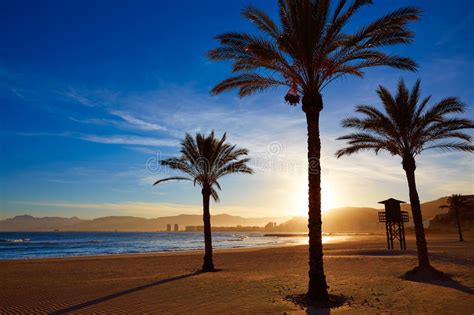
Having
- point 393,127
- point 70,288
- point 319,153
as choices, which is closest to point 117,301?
point 70,288

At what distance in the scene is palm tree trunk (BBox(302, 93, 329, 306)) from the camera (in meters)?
9.90

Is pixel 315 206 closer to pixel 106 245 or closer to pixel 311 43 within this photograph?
pixel 311 43

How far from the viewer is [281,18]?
10781mm

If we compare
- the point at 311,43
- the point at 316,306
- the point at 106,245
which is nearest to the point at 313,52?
the point at 311,43

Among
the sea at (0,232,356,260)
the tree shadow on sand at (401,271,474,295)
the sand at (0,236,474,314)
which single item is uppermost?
the tree shadow on sand at (401,271,474,295)

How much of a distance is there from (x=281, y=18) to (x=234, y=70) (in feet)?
8.26

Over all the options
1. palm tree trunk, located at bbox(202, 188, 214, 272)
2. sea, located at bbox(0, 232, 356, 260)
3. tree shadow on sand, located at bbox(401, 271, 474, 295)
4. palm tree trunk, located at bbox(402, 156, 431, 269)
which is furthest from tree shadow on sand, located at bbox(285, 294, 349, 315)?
sea, located at bbox(0, 232, 356, 260)

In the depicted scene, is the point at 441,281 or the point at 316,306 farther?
the point at 441,281

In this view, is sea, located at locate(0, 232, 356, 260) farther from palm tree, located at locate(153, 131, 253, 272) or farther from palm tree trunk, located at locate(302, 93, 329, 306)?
palm tree trunk, located at locate(302, 93, 329, 306)

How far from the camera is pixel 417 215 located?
14234mm

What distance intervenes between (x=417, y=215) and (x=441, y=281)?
2.66 m

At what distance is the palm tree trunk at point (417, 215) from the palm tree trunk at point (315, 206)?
20.0 feet

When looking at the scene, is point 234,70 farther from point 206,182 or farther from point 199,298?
point 206,182

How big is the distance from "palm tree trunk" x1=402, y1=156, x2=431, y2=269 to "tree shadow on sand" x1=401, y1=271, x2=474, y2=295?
48 centimetres
